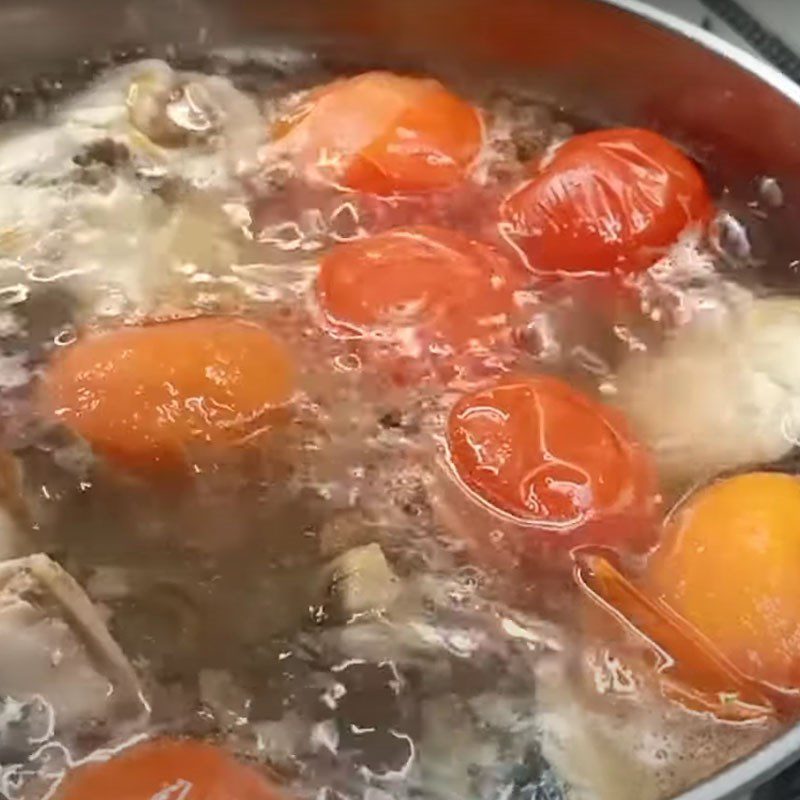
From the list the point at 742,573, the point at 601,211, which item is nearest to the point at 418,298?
the point at 601,211

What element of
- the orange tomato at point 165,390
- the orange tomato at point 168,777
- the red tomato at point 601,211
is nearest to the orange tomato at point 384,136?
the red tomato at point 601,211

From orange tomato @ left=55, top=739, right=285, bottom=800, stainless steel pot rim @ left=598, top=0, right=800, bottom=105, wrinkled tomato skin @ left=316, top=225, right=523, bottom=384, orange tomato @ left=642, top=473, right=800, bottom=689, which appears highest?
stainless steel pot rim @ left=598, top=0, right=800, bottom=105

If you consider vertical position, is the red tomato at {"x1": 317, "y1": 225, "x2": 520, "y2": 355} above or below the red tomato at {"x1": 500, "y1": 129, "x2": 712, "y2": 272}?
below

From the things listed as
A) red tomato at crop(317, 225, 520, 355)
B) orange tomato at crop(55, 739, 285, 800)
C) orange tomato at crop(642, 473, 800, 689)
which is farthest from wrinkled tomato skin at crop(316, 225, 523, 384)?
orange tomato at crop(55, 739, 285, 800)

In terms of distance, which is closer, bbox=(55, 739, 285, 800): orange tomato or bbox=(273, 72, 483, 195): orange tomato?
bbox=(55, 739, 285, 800): orange tomato

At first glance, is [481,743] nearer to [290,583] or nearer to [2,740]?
[290,583]

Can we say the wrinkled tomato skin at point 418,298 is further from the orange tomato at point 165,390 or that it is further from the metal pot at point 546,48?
the metal pot at point 546,48

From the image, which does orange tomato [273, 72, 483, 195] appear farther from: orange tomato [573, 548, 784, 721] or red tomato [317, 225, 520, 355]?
orange tomato [573, 548, 784, 721]

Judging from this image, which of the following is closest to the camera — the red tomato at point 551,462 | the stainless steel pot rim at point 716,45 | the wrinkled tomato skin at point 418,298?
the red tomato at point 551,462
